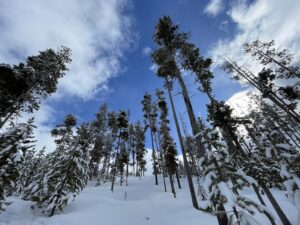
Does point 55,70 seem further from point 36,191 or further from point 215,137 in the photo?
point 215,137

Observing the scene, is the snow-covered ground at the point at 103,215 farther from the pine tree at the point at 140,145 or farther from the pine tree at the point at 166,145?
the pine tree at the point at 140,145

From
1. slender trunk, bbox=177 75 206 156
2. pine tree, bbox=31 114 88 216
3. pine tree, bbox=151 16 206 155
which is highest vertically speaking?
pine tree, bbox=151 16 206 155

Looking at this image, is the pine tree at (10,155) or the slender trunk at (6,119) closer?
the pine tree at (10,155)

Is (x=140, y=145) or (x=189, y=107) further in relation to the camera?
(x=140, y=145)

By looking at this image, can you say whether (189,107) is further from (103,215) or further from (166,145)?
(166,145)

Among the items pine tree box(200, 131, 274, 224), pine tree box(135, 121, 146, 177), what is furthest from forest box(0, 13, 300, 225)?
pine tree box(135, 121, 146, 177)

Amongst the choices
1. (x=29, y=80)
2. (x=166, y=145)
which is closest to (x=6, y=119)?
(x=29, y=80)

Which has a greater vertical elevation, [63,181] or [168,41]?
[168,41]

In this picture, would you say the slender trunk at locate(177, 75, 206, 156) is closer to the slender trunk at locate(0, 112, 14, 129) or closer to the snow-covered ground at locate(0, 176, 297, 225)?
the snow-covered ground at locate(0, 176, 297, 225)

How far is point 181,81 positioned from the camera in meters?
10.1

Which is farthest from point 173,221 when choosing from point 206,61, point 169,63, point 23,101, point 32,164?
point 32,164

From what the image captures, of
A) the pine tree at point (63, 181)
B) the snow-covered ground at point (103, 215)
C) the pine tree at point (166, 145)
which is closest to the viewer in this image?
the snow-covered ground at point (103, 215)

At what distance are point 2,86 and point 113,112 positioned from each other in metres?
24.2

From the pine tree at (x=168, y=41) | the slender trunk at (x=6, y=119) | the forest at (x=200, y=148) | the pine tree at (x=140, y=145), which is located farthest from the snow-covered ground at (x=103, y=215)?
the pine tree at (x=140, y=145)
